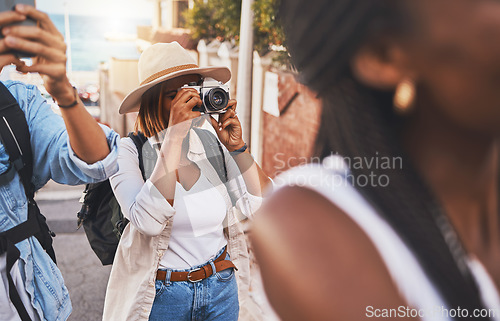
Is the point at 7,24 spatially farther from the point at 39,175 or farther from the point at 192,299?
the point at 192,299

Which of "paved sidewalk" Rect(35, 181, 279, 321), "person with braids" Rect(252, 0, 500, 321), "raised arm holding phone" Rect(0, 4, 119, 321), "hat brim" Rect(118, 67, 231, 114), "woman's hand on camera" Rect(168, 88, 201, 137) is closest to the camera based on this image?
"person with braids" Rect(252, 0, 500, 321)

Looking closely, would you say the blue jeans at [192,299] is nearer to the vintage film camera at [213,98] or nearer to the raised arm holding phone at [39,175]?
the raised arm holding phone at [39,175]

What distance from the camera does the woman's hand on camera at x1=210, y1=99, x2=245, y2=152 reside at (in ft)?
6.15

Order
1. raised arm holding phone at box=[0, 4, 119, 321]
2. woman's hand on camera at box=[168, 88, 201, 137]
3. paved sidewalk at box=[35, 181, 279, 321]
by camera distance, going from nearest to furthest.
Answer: raised arm holding phone at box=[0, 4, 119, 321] < woman's hand on camera at box=[168, 88, 201, 137] < paved sidewalk at box=[35, 181, 279, 321]

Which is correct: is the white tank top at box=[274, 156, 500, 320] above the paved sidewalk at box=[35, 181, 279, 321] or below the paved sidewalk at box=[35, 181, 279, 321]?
above

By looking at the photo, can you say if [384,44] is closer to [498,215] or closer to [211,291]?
[498,215]

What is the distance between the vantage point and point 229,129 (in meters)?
1.90

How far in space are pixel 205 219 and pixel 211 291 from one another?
0.28 meters

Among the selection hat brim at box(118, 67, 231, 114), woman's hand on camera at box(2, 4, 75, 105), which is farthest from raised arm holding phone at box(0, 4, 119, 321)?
hat brim at box(118, 67, 231, 114)

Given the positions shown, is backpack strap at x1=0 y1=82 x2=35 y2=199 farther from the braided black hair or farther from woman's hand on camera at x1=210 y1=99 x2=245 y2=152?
the braided black hair

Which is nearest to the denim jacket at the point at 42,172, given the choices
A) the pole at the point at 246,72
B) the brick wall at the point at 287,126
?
the pole at the point at 246,72

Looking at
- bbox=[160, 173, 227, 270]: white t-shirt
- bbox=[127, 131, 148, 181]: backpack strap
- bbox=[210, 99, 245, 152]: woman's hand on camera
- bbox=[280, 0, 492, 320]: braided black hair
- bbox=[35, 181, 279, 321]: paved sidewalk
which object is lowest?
bbox=[35, 181, 279, 321]: paved sidewalk

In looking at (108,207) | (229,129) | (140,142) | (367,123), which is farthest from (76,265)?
(367,123)

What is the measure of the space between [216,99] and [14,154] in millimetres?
722
